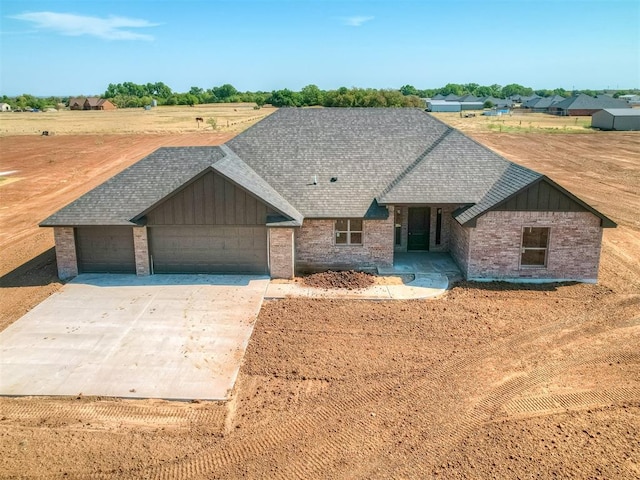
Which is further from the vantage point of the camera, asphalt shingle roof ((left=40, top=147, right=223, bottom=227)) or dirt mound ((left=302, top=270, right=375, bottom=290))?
asphalt shingle roof ((left=40, top=147, right=223, bottom=227))

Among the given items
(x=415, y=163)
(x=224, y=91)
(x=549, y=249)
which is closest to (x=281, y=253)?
(x=415, y=163)

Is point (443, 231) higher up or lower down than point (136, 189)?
lower down

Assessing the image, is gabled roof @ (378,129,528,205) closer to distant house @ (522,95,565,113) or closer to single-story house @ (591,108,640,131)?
single-story house @ (591,108,640,131)

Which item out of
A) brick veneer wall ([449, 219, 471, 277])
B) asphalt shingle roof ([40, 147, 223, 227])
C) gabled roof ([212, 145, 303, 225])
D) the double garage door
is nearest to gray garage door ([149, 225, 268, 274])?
the double garage door

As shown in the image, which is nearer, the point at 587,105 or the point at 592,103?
the point at 592,103

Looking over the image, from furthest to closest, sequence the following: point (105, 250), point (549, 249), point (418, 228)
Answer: point (418, 228) → point (105, 250) → point (549, 249)

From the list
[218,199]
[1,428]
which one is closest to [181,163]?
[218,199]

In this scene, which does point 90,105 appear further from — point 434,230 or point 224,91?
point 434,230
